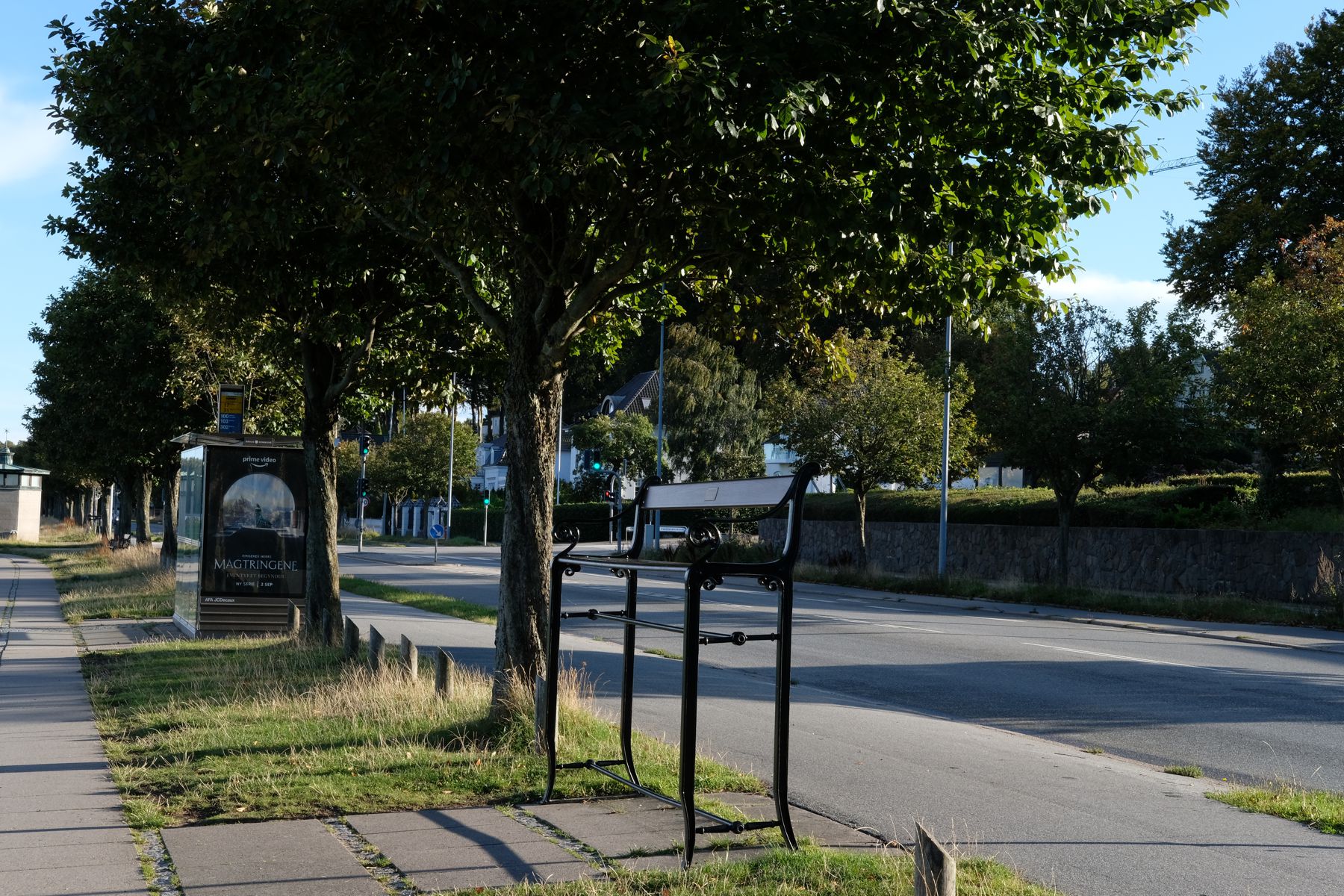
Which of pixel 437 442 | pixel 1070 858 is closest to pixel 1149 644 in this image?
pixel 1070 858

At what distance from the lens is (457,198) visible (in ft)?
27.8

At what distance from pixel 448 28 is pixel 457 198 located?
42.1 inches

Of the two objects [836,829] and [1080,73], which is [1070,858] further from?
[1080,73]

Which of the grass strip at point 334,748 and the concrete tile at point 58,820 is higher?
the grass strip at point 334,748

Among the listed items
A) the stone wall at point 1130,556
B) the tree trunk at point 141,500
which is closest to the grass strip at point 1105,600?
the stone wall at point 1130,556

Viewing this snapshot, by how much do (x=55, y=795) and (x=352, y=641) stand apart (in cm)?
578

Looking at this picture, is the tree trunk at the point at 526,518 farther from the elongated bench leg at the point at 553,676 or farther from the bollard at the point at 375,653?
the bollard at the point at 375,653

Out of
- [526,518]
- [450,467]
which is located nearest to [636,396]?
[450,467]

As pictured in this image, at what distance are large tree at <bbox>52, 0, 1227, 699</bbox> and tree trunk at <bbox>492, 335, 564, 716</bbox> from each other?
16 millimetres

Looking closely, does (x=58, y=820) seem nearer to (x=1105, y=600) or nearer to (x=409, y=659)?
(x=409, y=659)

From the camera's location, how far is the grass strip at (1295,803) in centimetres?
684

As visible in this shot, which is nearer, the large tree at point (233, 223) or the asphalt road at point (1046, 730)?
the asphalt road at point (1046, 730)

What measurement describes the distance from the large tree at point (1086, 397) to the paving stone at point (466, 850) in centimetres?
2215

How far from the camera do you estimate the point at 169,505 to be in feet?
112
